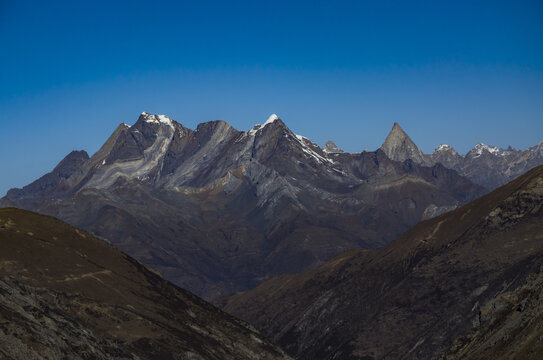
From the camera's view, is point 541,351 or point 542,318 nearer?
point 541,351

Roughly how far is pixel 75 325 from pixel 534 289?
10795 cm

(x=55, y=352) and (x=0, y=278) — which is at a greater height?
(x=0, y=278)

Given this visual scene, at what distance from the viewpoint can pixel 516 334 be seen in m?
158

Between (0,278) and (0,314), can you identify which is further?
(0,278)

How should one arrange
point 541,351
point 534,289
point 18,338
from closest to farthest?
1. point 541,351
2. point 18,338
3. point 534,289

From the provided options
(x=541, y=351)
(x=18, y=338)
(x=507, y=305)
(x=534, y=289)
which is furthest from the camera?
(x=507, y=305)

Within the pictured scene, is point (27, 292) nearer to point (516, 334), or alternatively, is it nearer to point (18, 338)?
point (18, 338)

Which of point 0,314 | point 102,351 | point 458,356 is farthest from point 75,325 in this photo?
point 458,356

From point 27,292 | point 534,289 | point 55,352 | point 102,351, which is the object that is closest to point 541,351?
point 534,289

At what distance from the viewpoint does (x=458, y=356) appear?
187 m

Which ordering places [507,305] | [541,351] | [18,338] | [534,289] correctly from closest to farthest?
1. [541,351]
2. [18,338]
3. [534,289]
4. [507,305]

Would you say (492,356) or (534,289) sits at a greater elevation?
(534,289)

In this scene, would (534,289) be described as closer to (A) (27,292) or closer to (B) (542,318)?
(B) (542,318)

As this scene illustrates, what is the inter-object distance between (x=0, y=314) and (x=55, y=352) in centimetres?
1307
